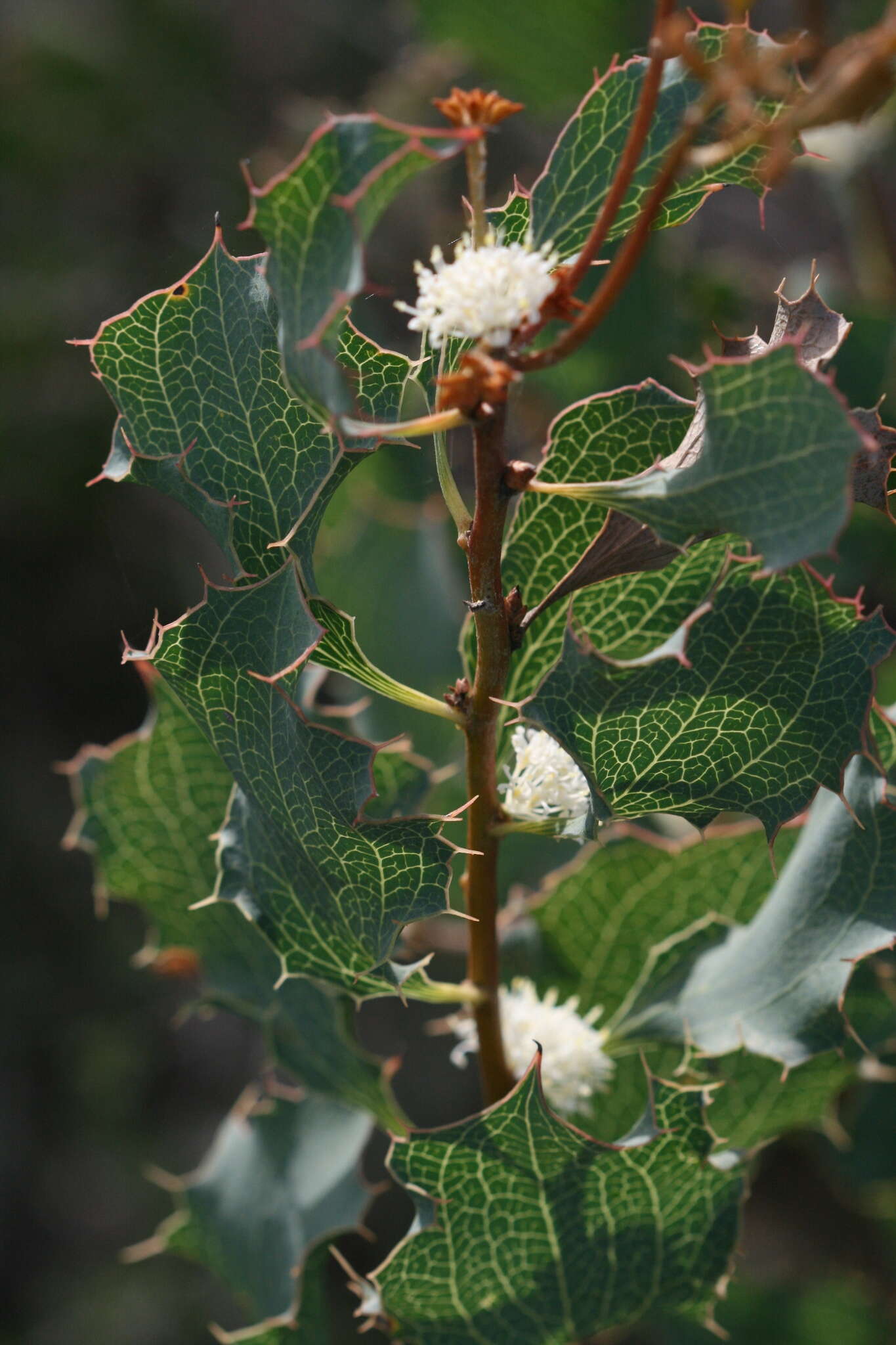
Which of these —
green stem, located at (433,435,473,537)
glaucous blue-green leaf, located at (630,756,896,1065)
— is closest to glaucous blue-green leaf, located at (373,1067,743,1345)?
glaucous blue-green leaf, located at (630,756,896,1065)

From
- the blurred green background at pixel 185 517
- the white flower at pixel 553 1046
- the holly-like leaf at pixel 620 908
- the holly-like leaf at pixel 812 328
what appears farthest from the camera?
the blurred green background at pixel 185 517

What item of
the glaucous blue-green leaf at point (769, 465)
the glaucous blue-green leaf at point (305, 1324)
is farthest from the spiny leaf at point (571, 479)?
the glaucous blue-green leaf at point (305, 1324)

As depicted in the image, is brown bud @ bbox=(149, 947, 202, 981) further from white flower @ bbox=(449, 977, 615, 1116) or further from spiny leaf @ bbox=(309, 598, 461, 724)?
spiny leaf @ bbox=(309, 598, 461, 724)

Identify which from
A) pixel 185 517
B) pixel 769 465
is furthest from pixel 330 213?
pixel 185 517

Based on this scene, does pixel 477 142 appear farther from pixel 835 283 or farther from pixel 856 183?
pixel 856 183

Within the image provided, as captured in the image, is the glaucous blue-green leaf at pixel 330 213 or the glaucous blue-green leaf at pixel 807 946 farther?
the glaucous blue-green leaf at pixel 807 946

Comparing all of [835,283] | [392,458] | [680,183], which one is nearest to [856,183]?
[835,283]

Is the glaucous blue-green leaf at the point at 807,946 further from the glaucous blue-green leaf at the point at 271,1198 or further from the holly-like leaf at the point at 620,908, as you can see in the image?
the glaucous blue-green leaf at the point at 271,1198

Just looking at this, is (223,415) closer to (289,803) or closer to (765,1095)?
(289,803)
